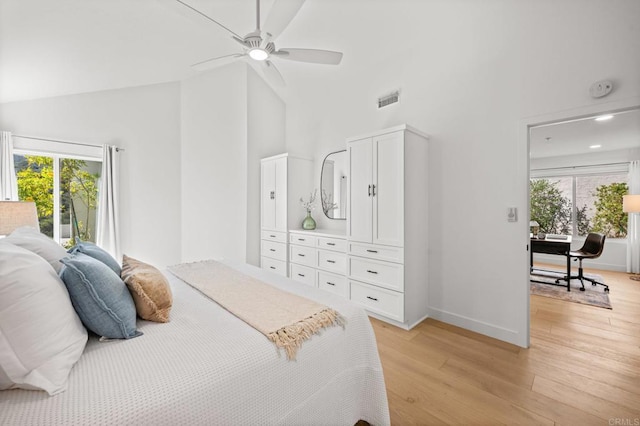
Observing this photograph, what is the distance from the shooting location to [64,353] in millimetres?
919

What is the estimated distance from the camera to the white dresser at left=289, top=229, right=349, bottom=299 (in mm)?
3270

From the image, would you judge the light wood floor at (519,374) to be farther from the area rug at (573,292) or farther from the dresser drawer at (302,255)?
the dresser drawer at (302,255)

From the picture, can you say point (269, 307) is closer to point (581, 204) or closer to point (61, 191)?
point (61, 191)

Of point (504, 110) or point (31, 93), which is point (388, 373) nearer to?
point (504, 110)

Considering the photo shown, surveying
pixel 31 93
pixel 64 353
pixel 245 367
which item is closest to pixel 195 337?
pixel 245 367

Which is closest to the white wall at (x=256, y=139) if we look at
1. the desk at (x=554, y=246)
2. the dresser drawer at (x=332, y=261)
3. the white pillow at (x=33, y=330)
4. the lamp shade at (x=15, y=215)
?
the dresser drawer at (x=332, y=261)

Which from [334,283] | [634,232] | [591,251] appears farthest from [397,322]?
[634,232]

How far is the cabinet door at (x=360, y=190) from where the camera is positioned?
9.55 ft

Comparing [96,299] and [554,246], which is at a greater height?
[96,299]

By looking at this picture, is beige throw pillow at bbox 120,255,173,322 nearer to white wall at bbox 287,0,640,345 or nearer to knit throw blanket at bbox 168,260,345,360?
knit throw blanket at bbox 168,260,345,360

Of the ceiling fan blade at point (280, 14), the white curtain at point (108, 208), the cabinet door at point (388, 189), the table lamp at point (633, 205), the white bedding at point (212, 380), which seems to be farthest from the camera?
the table lamp at point (633, 205)

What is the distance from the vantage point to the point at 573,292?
3850 mm

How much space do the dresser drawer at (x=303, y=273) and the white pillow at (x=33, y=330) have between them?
8.90 feet

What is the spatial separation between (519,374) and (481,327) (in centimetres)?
65
